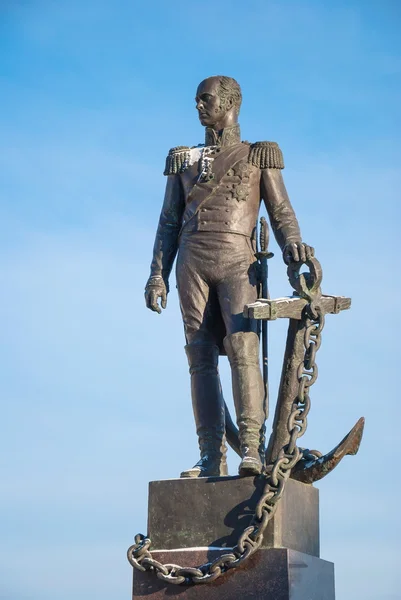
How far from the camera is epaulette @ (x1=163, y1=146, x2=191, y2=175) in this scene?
10500 mm

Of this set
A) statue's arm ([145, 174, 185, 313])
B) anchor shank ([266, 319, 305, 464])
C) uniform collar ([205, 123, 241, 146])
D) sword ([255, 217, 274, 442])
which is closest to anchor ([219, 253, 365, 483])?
anchor shank ([266, 319, 305, 464])

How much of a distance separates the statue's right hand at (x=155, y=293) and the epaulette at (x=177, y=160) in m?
0.99

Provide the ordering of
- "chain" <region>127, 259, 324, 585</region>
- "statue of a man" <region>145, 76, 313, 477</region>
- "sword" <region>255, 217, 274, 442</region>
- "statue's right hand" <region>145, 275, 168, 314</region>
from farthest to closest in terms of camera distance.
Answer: "statue's right hand" <region>145, 275, 168, 314</region>
"sword" <region>255, 217, 274, 442</region>
"statue of a man" <region>145, 76, 313, 477</region>
"chain" <region>127, 259, 324, 585</region>

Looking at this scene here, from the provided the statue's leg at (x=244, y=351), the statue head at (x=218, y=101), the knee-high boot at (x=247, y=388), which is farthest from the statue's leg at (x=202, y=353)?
the statue head at (x=218, y=101)

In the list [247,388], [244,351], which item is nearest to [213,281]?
[244,351]

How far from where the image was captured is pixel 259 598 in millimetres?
8891

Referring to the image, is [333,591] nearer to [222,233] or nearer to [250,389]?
[250,389]

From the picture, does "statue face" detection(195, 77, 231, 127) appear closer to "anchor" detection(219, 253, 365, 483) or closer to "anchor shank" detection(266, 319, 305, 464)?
"anchor" detection(219, 253, 365, 483)

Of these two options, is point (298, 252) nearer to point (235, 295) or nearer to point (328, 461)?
point (235, 295)

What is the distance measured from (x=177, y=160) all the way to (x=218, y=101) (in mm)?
655

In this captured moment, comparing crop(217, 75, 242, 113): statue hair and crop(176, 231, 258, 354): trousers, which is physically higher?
crop(217, 75, 242, 113): statue hair

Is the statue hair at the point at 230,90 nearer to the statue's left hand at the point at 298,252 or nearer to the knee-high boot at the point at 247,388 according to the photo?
the statue's left hand at the point at 298,252

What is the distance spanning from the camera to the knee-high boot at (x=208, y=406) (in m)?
9.89

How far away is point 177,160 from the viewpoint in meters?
10.5
